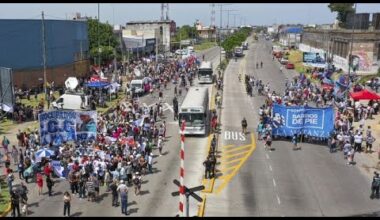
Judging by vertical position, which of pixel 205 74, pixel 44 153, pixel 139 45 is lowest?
pixel 44 153

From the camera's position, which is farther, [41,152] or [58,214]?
[41,152]

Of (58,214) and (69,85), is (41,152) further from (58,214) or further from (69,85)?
Result: (69,85)

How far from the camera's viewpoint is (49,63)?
191ft

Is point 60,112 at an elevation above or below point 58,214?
above

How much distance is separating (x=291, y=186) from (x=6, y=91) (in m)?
25.3

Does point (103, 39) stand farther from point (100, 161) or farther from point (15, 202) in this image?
point (15, 202)

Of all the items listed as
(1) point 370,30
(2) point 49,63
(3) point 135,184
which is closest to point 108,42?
(2) point 49,63

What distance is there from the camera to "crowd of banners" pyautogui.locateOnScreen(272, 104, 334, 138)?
3294cm

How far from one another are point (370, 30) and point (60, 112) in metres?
58.8

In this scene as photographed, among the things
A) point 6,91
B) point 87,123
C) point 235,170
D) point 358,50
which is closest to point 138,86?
point 6,91

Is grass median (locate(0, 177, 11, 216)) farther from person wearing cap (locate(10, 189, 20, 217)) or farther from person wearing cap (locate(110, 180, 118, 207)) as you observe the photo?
person wearing cap (locate(110, 180, 118, 207))

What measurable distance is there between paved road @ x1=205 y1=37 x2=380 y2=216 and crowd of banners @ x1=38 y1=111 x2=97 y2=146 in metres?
8.39

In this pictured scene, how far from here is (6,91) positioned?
38531mm

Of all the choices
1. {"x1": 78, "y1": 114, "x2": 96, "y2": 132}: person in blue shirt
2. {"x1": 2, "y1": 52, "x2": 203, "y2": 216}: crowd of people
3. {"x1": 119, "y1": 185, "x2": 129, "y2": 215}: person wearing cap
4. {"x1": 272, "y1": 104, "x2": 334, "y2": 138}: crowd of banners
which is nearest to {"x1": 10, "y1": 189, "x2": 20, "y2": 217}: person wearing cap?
{"x1": 2, "y1": 52, "x2": 203, "y2": 216}: crowd of people
